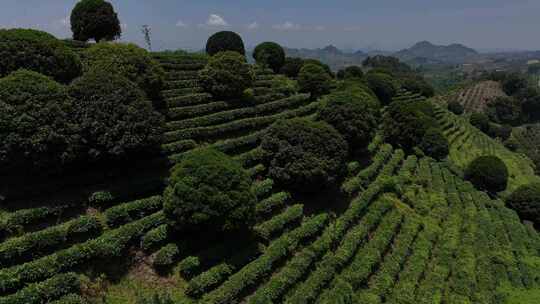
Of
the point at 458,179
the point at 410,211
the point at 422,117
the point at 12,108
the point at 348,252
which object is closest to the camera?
the point at 12,108

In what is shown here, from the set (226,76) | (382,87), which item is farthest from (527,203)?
(226,76)

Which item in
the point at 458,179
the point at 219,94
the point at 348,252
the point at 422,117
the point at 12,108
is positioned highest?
the point at 12,108

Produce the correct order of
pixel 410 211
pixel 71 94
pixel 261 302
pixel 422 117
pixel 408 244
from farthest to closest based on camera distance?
pixel 422 117 < pixel 410 211 < pixel 408 244 < pixel 71 94 < pixel 261 302

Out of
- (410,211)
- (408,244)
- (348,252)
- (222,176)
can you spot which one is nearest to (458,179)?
(410,211)

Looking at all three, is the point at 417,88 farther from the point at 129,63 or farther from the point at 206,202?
the point at 206,202

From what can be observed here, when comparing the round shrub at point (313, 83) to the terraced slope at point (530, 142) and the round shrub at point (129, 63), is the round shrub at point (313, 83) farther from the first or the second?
the terraced slope at point (530, 142)

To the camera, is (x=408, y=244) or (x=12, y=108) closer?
(x=12, y=108)

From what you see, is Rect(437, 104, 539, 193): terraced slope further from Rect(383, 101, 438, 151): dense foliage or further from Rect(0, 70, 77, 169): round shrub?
Rect(0, 70, 77, 169): round shrub

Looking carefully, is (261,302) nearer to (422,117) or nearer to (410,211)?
(410,211)
